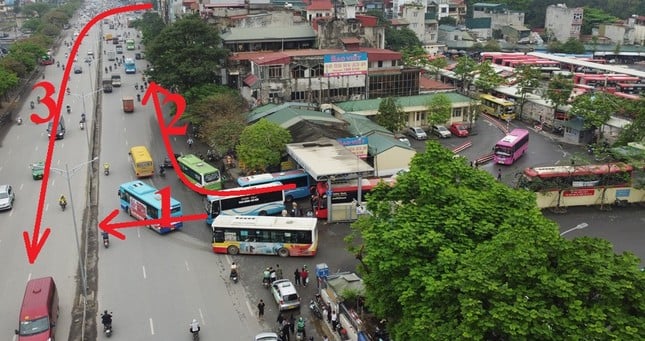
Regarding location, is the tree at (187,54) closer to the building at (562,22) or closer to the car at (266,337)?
the car at (266,337)

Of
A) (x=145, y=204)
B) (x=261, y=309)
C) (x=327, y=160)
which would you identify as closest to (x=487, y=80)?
(x=327, y=160)

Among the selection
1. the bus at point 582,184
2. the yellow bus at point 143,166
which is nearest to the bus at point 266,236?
the yellow bus at point 143,166

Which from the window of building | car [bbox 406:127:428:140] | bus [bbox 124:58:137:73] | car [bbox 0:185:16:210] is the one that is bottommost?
car [bbox 0:185:16:210]

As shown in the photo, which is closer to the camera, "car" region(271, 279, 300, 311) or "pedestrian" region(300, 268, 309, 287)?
"car" region(271, 279, 300, 311)

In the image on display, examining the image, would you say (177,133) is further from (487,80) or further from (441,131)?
(487,80)

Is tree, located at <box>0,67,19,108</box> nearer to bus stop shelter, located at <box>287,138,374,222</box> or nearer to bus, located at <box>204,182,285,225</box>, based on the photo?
bus, located at <box>204,182,285,225</box>

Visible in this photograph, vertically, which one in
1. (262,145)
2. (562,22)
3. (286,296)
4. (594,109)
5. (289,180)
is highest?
(562,22)

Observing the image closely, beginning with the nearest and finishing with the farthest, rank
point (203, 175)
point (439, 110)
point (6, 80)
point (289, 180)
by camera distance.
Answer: point (289, 180) → point (203, 175) → point (439, 110) → point (6, 80)

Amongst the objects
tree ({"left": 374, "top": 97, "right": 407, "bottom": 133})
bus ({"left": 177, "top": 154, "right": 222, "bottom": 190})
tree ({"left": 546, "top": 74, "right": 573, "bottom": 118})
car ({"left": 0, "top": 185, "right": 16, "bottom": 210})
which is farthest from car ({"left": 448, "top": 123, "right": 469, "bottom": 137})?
car ({"left": 0, "top": 185, "right": 16, "bottom": 210})
